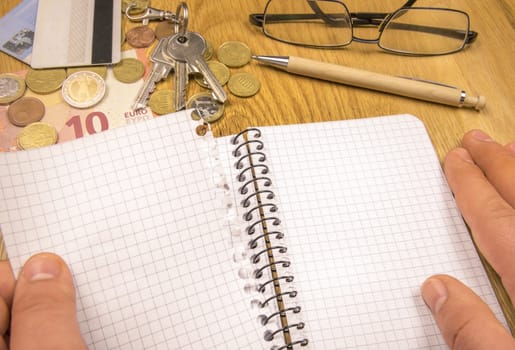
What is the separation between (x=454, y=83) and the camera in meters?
0.85

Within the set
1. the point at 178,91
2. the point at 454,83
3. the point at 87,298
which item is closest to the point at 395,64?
the point at 454,83

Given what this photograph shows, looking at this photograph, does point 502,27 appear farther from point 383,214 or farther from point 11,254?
point 11,254

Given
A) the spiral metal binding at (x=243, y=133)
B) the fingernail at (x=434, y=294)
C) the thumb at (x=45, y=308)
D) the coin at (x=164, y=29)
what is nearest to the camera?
the thumb at (x=45, y=308)

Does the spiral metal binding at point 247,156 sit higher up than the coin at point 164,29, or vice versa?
the coin at point 164,29

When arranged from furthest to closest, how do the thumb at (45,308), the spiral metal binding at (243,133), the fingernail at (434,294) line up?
the spiral metal binding at (243,133) → the fingernail at (434,294) → the thumb at (45,308)

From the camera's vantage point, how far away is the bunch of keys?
0.77 m

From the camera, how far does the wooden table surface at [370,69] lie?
31.2 inches

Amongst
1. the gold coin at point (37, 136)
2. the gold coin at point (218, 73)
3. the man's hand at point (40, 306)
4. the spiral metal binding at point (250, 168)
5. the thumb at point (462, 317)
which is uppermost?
the gold coin at point (218, 73)

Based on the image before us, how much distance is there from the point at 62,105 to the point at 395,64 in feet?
2.02

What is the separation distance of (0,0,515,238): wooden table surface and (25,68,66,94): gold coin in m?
0.03

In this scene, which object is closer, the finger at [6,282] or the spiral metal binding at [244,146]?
the finger at [6,282]

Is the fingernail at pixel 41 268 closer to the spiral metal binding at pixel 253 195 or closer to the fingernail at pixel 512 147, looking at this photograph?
the spiral metal binding at pixel 253 195

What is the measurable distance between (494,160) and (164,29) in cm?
62

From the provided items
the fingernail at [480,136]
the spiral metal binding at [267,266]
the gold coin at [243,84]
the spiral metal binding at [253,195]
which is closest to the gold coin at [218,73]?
the gold coin at [243,84]
